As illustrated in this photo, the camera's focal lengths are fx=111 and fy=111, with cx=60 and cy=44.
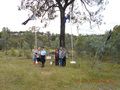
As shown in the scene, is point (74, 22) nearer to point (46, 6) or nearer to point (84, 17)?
point (84, 17)

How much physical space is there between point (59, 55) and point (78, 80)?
3.61m

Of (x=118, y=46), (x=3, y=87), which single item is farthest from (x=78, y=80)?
(x=118, y=46)

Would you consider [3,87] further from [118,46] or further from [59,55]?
[118,46]

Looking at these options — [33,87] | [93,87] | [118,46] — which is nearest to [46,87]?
[33,87]

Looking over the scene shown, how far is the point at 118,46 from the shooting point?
32.8ft

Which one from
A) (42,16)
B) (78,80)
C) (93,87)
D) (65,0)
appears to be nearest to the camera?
(93,87)

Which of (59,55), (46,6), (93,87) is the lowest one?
(93,87)

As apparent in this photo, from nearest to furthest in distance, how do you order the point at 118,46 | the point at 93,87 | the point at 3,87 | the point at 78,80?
the point at 3,87 < the point at 93,87 < the point at 78,80 < the point at 118,46

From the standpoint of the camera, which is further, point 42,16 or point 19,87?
point 42,16

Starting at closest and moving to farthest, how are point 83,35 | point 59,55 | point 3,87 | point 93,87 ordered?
point 3,87
point 93,87
point 59,55
point 83,35

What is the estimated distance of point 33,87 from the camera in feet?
Result: 13.8

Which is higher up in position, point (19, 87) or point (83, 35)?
point (83, 35)

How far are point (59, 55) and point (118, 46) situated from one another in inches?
217

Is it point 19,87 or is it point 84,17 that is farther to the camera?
point 84,17
